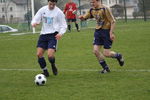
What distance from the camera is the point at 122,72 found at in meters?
8.92

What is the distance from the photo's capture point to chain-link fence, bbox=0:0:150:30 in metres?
36.5

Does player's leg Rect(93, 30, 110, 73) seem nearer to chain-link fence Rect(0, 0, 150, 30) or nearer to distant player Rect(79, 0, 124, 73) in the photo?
distant player Rect(79, 0, 124, 73)

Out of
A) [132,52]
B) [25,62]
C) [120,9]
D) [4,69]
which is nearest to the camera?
[4,69]

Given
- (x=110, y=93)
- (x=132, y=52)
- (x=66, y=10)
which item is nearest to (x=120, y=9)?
(x=66, y=10)

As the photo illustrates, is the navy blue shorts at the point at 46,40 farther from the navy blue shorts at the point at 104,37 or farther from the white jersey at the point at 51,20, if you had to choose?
the navy blue shorts at the point at 104,37

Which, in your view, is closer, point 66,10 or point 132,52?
point 132,52

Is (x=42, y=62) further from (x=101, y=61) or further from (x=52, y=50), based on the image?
(x=101, y=61)

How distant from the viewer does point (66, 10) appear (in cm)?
2334

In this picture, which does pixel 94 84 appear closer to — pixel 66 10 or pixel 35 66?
pixel 35 66

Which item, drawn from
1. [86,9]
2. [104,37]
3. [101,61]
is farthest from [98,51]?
[86,9]

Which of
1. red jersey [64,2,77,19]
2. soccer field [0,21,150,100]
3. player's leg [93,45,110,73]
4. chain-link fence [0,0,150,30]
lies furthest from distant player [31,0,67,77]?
chain-link fence [0,0,150,30]

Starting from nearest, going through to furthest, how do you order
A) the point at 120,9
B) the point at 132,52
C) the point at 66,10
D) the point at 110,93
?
the point at 110,93, the point at 132,52, the point at 66,10, the point at 120,9

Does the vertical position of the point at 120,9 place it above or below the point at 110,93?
above

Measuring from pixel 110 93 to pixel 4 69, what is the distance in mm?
4293
